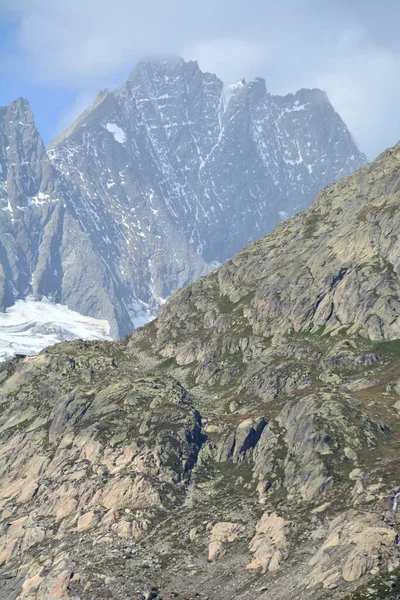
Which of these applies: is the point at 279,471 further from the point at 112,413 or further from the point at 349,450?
the point at 112,413

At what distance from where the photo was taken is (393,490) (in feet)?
386

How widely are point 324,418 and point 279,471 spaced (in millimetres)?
14085

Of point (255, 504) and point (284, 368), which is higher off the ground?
point (284, 368)

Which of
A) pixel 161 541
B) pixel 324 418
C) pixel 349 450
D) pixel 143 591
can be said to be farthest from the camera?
pixel 324 418

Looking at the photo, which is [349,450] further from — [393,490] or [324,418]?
[393,490]

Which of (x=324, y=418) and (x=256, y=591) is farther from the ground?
(x=324, y=418)

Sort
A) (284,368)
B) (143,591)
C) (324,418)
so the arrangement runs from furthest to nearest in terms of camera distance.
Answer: (284,368), (324,418), (143,591)

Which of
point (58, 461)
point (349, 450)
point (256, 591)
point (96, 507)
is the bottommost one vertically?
point (256, 591)

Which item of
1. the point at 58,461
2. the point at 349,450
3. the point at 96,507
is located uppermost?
the point at 58,461

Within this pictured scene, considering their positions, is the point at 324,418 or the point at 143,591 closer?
the point at 143,591

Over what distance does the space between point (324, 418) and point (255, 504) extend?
24512 mm

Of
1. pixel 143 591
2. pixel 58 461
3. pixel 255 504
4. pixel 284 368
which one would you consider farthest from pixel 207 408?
pixel 143 591

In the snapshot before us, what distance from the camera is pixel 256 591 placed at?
107m

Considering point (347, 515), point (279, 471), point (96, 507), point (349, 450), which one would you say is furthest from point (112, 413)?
point (347, 515)
